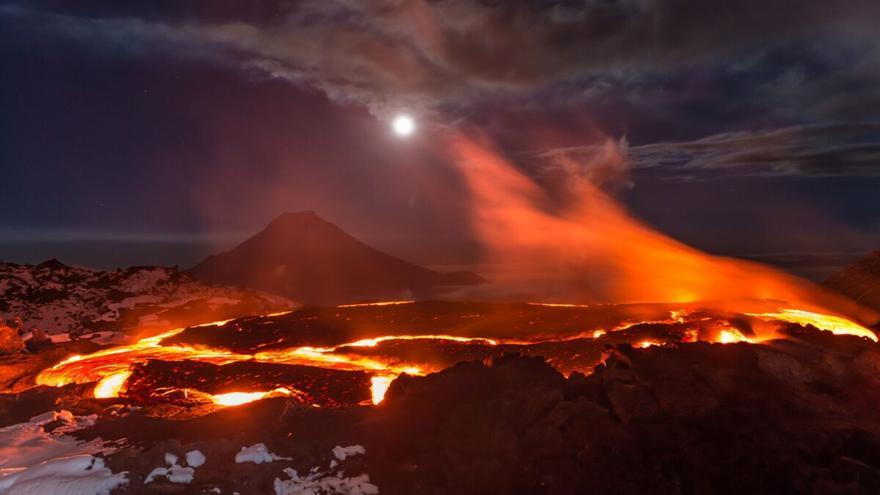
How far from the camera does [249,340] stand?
44.1 feet

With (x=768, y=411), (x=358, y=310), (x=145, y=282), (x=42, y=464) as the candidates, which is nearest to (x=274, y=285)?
(x=145, y=282)

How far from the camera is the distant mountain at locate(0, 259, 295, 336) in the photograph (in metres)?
18.9

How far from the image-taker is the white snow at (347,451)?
763 cm

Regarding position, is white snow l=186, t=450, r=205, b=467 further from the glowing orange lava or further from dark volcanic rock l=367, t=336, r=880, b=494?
the glowing orange lava

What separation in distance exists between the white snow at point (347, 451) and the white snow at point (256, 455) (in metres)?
0.62

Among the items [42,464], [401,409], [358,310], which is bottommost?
[42,464]

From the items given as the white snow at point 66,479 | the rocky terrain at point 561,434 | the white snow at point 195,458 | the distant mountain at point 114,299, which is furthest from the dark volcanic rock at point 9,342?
the white snow at point 195,458

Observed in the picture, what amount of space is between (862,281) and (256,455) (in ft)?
46.6

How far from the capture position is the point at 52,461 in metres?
7.69

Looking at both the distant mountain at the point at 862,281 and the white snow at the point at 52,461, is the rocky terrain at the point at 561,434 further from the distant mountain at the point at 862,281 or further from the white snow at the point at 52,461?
the distant mountain at the point at 862,281

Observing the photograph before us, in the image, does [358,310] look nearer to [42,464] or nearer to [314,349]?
[314,349]

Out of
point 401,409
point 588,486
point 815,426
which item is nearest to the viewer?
point 588,486

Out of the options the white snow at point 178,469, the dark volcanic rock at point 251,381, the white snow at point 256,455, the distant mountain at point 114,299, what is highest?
the distant mountain at point 114,299

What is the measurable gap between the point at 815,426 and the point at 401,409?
5537 millimetres
